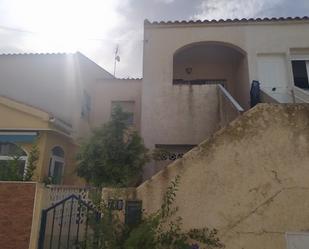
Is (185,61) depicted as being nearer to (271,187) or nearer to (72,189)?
(72,189)

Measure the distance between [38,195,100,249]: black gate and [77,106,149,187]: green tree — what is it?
3.14 meters

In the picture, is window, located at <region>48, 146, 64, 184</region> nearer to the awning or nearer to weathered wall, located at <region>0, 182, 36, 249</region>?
the awning

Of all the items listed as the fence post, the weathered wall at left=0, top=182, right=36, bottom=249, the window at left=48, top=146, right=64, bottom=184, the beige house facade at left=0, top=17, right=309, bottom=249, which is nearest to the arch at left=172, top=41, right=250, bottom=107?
the beige house facade at left=0, top=17, right=309, bottom=249

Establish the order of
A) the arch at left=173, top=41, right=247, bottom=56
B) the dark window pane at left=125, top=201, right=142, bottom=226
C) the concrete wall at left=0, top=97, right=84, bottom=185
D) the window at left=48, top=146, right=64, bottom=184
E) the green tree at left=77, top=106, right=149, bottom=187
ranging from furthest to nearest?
1. the window at left=48, top=146, right=64, bottom=184
2. the concrete wall at left=0, top=97, right=84, bottom=185
3. the arch at left=173, top=41, right=247, bottom=56
4. the green tree at left=77, top=106, right=149, bottom=187
5. the dark window pane at left=125, top=201, right=142, bottom=226

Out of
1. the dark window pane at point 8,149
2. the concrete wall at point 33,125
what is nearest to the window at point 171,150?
the concrete wall at point 33,125

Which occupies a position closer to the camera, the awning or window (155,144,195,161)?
window (155,144,195,161)

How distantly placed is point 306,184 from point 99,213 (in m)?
4.78

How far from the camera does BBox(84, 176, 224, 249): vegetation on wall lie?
6.11m

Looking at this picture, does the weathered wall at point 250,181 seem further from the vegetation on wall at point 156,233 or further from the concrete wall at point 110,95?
the concrete wall at point 110,95

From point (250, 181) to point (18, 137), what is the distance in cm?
1300

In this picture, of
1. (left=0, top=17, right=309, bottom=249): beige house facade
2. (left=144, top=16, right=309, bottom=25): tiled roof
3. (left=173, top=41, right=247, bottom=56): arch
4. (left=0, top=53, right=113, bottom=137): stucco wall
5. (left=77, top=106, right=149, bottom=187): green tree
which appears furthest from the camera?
(left=0, top=53, right=113, bottom=137): stucco wall

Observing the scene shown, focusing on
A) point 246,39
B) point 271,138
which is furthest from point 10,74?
point 271,138

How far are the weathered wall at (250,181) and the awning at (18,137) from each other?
10.9 metres

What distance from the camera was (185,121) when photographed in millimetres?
14156
